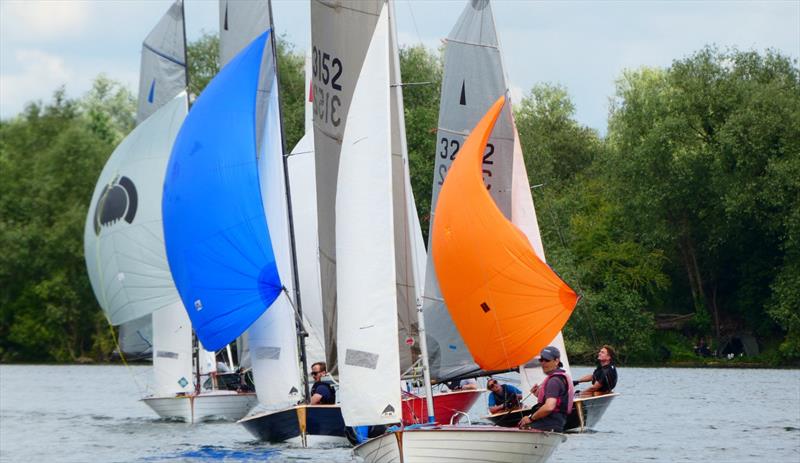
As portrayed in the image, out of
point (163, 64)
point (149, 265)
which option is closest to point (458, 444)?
point (149, 265)

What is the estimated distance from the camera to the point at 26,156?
69312 mm

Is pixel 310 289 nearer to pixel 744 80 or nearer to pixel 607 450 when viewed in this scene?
pixel 607 450

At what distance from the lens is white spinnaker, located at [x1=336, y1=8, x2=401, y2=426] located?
52.4 feet

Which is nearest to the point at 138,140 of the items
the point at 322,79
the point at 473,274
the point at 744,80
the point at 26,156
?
the point at 322,79

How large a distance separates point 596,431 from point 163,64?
13.3 metres

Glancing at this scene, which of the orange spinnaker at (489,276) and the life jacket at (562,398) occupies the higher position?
the orange spinnaker at (489,276)

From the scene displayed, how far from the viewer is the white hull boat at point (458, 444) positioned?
1515cm

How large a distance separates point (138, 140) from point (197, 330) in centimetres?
816

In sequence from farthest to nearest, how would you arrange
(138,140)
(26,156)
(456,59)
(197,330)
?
(26,156)
(138,140)
(456,59)
(197,330)

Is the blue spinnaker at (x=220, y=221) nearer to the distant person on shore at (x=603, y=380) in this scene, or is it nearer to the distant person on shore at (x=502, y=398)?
the distant person on shore at (x=502, y=398)


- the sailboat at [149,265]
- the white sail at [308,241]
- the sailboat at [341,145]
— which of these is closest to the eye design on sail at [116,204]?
the sailboat at [149,265]

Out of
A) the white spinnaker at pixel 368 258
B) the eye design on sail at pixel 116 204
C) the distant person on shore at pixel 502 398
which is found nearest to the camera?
the white spinnaker at pixel 368 258

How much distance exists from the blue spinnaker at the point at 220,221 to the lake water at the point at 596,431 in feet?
7.58

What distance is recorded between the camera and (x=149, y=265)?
27812 millimetres
